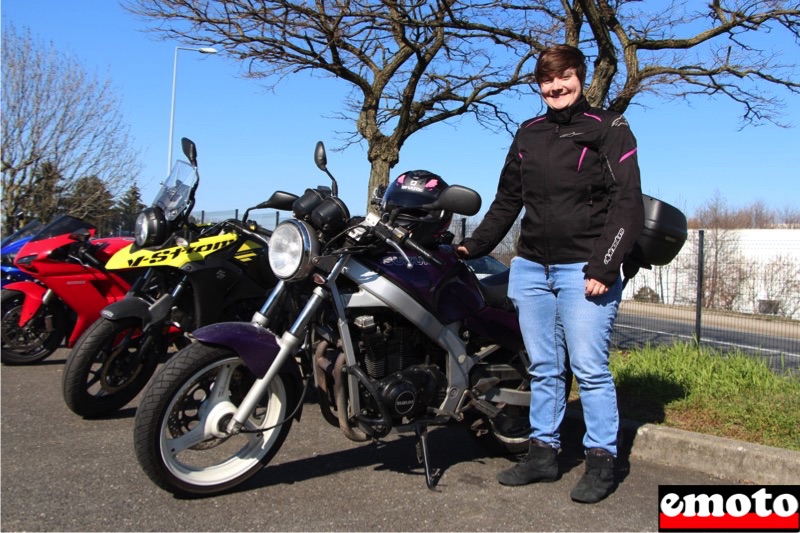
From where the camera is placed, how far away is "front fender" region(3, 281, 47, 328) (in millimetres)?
6055

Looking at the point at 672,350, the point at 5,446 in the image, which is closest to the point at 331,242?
the point at 5,446

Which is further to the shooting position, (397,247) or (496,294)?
(496,294)

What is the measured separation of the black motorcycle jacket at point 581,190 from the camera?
3.05 meters

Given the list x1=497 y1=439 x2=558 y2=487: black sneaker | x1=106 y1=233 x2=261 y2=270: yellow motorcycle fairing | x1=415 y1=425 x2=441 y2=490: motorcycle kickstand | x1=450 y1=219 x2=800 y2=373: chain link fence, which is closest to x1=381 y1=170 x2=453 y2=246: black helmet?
x1=415 y1=425 x2=441 y2=490: motorcycle kickstand

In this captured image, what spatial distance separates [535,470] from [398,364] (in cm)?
86

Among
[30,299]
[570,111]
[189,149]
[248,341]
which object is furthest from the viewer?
[30,299]

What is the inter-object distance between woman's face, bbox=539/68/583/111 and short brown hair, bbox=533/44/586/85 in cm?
2

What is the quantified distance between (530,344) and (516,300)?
231mm

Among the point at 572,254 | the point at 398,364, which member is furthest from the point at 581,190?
the point at 398,364

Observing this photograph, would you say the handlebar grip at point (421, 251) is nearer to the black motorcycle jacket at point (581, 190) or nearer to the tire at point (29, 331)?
the black motorcycle jacket at point (581, 190)

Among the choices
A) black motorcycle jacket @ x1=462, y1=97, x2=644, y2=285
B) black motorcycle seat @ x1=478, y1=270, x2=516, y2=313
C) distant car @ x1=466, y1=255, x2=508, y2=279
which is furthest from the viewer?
distant car @ x1=466, y1=255, x2=508, y2=279

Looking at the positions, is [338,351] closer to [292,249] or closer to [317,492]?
[292,249]

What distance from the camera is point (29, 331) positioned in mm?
6141

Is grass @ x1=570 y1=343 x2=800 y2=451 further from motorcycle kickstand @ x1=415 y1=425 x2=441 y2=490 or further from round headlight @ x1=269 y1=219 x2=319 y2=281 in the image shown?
round headlight @ x1=269 y1=219 x2=319 y2=281
